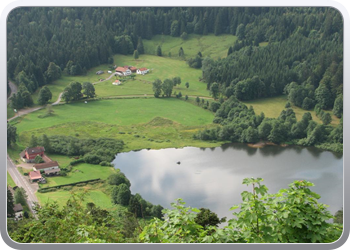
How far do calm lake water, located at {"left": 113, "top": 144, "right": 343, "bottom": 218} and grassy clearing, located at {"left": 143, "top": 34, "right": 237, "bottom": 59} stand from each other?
1.80 metres

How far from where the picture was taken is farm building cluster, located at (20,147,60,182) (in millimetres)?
4941

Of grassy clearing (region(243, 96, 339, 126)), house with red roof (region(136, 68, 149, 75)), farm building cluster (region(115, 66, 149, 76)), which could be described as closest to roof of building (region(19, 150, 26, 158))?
farm building cluster (region(115, 66, 149, 76))

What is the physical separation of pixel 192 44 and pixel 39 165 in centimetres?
339

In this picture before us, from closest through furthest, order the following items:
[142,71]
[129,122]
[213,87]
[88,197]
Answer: [88,197] → [129,122] → [142,71] → [213,87]

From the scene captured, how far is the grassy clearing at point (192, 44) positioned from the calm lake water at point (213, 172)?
5.90ft

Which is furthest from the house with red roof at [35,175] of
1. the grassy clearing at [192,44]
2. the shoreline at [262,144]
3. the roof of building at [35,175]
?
the shoreline at [262,144]

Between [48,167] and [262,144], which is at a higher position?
[48,167]

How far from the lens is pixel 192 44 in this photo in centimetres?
691

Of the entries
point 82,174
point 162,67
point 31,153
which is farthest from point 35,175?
point 162,67

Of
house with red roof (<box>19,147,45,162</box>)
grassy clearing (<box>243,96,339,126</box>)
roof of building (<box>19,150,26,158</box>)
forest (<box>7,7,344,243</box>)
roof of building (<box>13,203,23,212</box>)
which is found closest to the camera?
forest (<box>7,7,344,243</box>)

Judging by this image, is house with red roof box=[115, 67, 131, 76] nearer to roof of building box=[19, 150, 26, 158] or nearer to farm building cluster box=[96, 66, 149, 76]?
farm building cluster box=[96, 66, 149, 76]

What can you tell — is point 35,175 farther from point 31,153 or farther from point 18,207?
point 18,207

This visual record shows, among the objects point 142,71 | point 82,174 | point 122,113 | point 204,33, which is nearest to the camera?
point 82,174

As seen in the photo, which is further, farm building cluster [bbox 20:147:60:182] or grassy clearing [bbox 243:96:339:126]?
grassy clearing [bbox 243:96:339:126]
